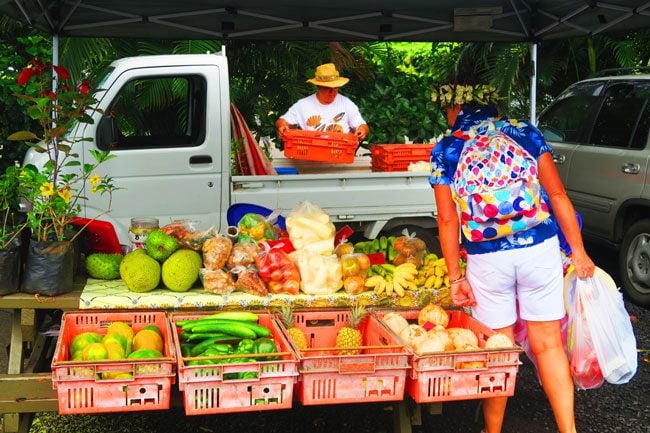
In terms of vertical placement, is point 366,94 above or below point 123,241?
above

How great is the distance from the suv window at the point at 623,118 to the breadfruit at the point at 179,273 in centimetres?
510

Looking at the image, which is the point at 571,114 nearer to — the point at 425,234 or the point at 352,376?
the point at 425,234

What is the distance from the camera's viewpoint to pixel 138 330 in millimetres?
4234

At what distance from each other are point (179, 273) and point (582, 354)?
2.29 metres

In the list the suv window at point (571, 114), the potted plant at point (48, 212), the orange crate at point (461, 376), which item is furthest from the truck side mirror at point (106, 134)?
the suv window at point (571, 114)

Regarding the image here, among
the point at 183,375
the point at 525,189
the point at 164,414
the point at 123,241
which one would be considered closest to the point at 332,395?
the point at 183,375

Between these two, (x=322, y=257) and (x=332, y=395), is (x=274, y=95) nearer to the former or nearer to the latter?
(x=322, y=257)

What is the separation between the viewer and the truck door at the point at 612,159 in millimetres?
7703

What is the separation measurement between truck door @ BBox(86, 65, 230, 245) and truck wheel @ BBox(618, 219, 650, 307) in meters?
4.16

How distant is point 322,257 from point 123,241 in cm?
258

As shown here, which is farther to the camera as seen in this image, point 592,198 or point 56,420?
point 592,198

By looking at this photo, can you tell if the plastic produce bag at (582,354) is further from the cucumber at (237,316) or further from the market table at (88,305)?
the cucumber at (237,316)

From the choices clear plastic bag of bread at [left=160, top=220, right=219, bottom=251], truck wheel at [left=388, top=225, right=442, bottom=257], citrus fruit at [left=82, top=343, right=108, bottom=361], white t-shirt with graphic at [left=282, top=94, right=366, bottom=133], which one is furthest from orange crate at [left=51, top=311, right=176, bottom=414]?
white t-shirt with graphic at [left=282, top=94, right=366, bottom=133]

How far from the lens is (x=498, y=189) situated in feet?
12.7
